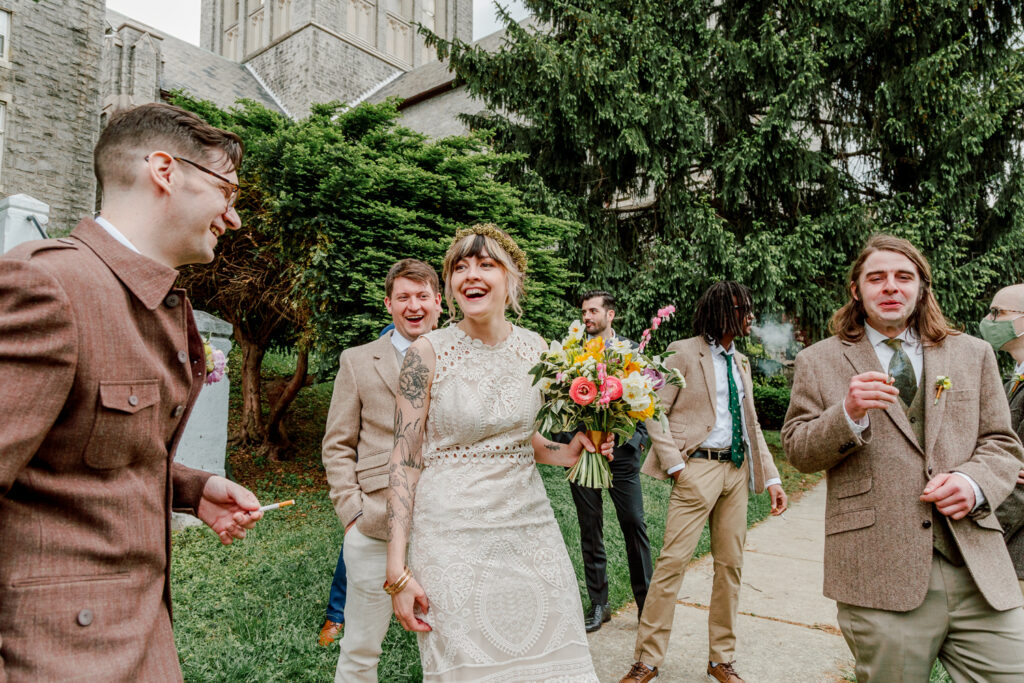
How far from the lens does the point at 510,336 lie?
282cm

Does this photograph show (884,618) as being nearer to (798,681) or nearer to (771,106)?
(798,681)

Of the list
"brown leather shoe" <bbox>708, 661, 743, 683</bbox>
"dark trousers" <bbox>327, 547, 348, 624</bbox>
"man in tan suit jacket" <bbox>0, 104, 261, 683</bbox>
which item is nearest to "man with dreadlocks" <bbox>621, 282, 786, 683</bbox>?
"brown leather shoe" <bbox>708, 661, 743, 683</bbox>

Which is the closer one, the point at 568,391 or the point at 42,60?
the point at 568,391

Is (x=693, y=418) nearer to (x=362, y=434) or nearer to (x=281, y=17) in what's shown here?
(x=362, y=434)

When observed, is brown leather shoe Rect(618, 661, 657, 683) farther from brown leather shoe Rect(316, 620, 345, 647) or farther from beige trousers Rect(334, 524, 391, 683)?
brown leather shoe Rect(316, 620, 345, 647)

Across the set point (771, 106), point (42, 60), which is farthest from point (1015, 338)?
point (42, 60)

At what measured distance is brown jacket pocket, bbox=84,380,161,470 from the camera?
4.36ft

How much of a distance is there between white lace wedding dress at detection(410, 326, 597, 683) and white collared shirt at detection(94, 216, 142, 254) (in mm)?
1304

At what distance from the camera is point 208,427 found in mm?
7508

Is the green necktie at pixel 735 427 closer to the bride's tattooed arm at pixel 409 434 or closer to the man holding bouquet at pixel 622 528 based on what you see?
the man holding bouquet at pixel 622 528

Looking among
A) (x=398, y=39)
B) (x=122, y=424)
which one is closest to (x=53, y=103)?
(x=398, y=39)

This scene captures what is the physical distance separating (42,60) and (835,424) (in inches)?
1029

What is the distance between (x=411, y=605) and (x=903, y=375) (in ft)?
7.22

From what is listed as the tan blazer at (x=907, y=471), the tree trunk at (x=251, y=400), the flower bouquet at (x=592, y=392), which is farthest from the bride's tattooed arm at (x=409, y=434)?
the tree trunk at (x=251, y=400)
